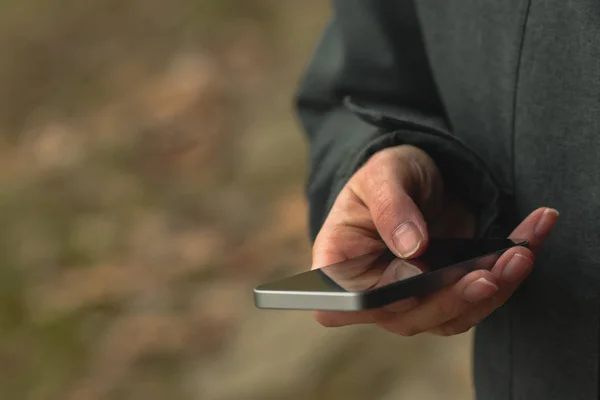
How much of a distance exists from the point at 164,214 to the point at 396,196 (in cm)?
97

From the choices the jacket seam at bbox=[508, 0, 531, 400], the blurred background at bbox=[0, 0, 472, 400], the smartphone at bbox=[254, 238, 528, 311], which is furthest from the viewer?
the blurred background at bbox=[0, 0, 472, 400]

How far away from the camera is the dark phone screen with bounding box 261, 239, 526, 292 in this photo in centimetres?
24

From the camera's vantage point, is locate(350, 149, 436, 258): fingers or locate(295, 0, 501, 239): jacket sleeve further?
locate(295, 0, 501, 239): jacket sleeve

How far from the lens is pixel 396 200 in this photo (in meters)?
0.30

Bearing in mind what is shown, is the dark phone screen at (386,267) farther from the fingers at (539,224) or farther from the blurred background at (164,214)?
the blurred background at (164,214)

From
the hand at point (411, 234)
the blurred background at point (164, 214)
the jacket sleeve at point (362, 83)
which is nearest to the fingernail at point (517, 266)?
the hand at point (411, 234)

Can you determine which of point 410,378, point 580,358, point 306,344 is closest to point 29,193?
point 306,344

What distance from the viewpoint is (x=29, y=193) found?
50.0 inches

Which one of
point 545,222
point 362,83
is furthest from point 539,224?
point 362,83

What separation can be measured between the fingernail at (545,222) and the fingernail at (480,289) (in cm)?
5

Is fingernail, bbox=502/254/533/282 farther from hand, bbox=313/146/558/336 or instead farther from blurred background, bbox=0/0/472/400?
blurred background, bbox=0/0/472/400

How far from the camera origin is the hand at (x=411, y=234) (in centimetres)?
28

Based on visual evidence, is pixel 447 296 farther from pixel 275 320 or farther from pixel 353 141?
pixel 275 320

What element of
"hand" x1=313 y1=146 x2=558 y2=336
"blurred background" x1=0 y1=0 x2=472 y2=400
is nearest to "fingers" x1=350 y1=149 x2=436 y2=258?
"hand" x1=313 y1=146 x2=558 y2=336
